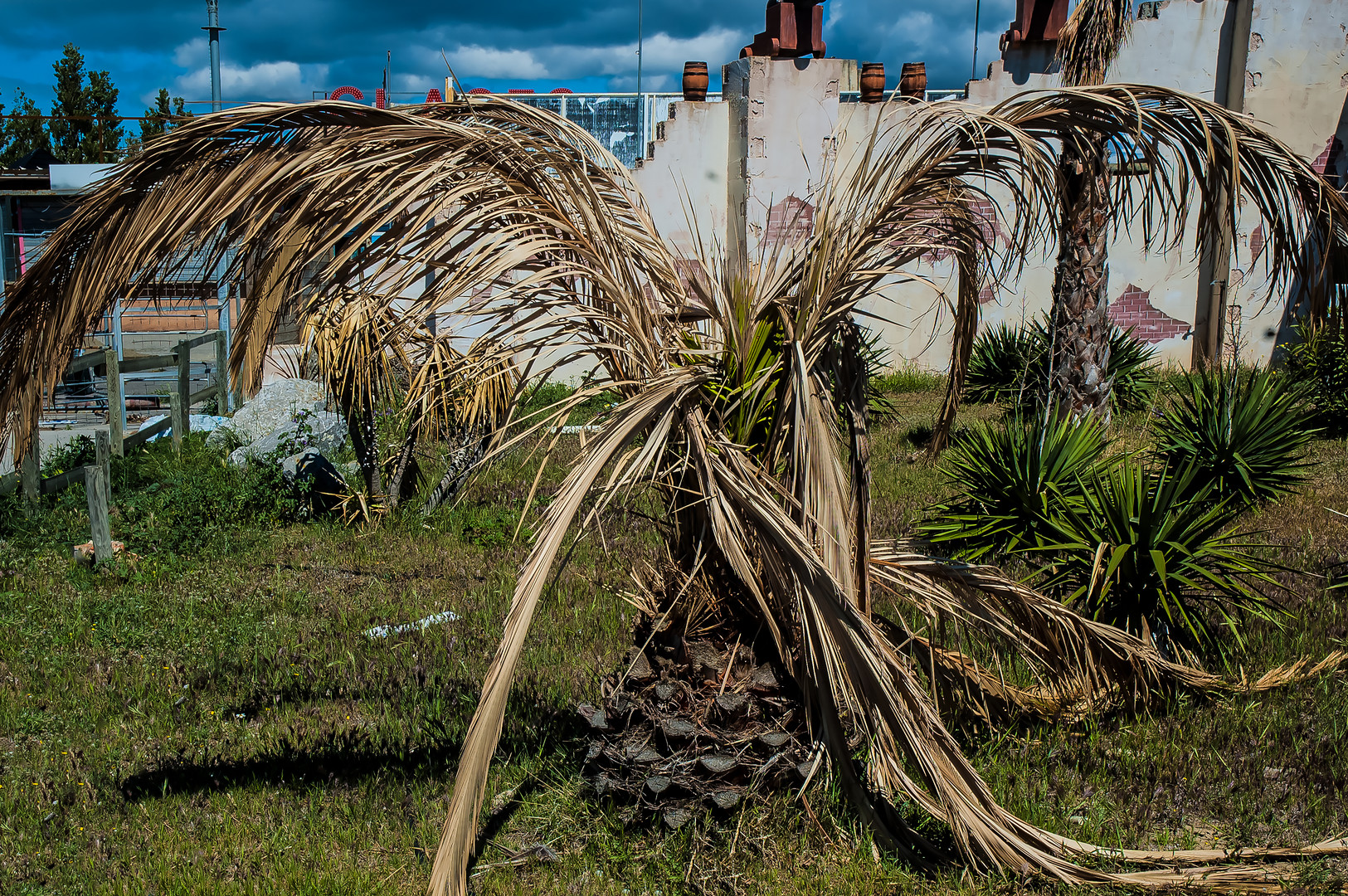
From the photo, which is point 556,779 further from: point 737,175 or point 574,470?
point 737,175

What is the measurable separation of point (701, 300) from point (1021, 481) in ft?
10.2

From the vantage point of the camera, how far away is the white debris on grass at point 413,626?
5.83 metres

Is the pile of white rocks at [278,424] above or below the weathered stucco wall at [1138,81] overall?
below

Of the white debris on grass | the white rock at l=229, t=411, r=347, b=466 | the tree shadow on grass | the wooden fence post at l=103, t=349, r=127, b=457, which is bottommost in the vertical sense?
the tree shadow on grass

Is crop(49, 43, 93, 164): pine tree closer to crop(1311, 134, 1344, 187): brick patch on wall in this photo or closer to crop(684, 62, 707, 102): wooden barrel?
crop(684, 62, 707, 102): wooden barrel

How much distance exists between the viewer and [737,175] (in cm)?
1531

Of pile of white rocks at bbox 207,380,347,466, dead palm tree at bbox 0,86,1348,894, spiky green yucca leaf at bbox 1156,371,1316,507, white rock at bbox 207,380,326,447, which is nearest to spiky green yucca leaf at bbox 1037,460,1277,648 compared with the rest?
dead palm tree at bbox 0,86,1348,894

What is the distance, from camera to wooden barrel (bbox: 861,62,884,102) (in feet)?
48.7

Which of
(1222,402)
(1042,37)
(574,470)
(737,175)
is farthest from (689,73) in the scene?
(574,470)

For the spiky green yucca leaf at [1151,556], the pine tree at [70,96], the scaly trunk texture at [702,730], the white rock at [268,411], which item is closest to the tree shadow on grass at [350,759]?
the scaly trunk texture at [702,730]

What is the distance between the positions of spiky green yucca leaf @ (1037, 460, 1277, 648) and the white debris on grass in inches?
137

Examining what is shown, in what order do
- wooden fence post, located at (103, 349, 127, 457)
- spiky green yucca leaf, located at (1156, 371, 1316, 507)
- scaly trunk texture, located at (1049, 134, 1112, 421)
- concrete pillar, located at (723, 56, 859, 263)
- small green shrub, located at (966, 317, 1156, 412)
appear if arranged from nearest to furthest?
spiky green yucca leaf, located at (1156, 371, 1316, 507)
scaly trunk texture, located at (1049, 134, 1112, 421)
wooden fence post, located at (103, 349, 127, 457)
small green shrub, located at (966, 317, 1156, 412)
concrete pillar, located at (723, 56, 859, 263)

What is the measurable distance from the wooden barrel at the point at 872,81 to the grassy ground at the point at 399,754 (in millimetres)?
9825

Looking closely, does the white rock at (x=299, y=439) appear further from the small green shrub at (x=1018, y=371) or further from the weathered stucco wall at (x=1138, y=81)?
the small green shrub at (x=1018, y=371)
